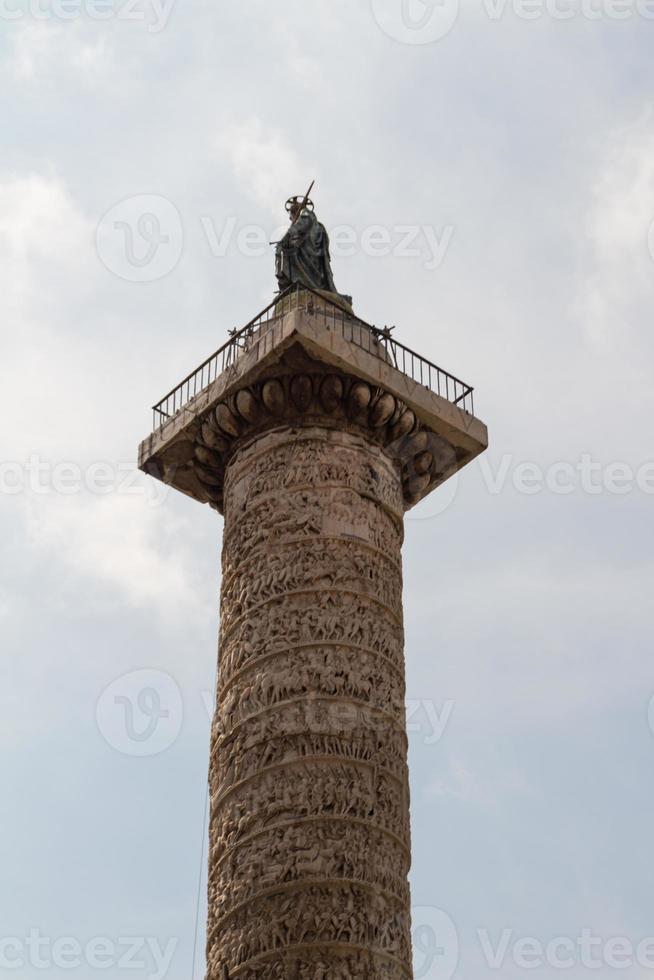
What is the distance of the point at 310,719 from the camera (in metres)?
11.7

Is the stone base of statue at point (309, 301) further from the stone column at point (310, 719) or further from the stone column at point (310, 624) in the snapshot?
the stone column at point (310, 719)

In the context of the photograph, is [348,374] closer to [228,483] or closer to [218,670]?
[228,483]

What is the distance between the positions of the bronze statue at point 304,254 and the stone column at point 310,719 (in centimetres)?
199

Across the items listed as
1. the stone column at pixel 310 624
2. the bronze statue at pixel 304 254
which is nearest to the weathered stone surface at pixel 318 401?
the stone column at pixel 310 624

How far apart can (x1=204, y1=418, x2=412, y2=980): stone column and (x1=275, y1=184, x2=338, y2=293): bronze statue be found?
199 centimetres

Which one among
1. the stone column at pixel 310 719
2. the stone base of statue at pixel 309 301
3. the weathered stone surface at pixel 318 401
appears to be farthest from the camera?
the stone base of statue at pixel 309 301

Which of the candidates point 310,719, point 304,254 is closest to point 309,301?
point 304,254

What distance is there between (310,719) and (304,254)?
5.00 meters

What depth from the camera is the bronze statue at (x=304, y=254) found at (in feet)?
48.8

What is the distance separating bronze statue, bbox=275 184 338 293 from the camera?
1487 cm

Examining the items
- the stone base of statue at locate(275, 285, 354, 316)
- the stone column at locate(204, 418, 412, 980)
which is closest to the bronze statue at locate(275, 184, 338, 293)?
the stone base of statue at locate(275, 285, 354, 316)

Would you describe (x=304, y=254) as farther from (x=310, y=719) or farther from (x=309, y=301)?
(x=310, y=719)

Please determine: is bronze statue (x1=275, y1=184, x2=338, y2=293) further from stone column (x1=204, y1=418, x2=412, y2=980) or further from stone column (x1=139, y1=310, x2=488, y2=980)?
stone column (x1=204, y1=418, x2=412, y2=980)

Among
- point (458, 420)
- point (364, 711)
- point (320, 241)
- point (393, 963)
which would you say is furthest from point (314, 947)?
point (320, 241)
